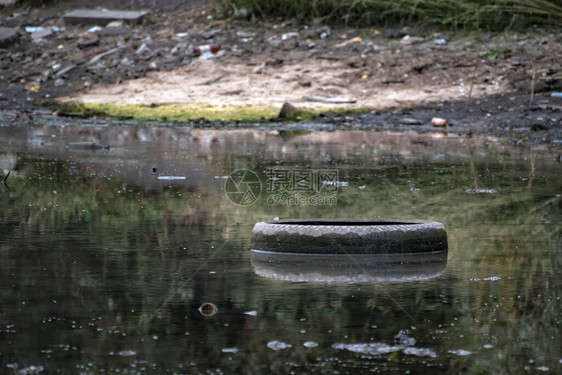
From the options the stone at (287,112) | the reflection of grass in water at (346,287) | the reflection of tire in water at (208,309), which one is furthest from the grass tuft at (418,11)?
the reflection of tire in water at (208,309)

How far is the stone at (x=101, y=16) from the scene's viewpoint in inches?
858

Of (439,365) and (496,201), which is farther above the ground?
(439,365)

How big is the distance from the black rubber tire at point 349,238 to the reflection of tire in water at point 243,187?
6.80 ft

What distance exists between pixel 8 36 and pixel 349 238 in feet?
54.4

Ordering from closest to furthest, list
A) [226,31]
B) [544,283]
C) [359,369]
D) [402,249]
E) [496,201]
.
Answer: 1. [359,369]
2. [544,283]
3. [402,249]
4. [496,201]
5. [226,31]

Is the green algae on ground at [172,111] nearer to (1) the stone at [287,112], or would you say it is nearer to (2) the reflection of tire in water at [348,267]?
(1) the stone at [287,112]

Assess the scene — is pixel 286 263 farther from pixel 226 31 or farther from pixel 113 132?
pixel 226 31

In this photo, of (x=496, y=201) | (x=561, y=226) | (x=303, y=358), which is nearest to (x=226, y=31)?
(x=496, y=201)

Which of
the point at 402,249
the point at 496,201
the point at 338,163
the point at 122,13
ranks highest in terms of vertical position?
the point at 402,249

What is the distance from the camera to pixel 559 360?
4062mm

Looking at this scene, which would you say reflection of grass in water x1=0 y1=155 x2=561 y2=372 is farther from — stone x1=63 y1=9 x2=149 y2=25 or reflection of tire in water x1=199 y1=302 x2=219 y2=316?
stone x1=63 y1=9 x2=149 y2=25

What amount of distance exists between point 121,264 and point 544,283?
2317 mm

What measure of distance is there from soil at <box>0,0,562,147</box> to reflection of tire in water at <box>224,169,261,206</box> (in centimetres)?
497

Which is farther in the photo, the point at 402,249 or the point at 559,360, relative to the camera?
the point at 402,249
